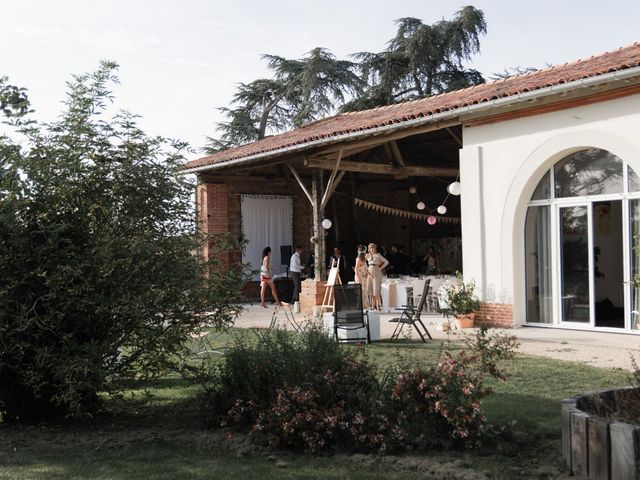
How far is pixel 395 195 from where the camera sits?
69.4ft

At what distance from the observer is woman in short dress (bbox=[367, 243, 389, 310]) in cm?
1402

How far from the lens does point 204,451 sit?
471cm

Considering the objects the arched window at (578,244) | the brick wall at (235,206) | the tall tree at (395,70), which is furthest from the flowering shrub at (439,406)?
the tall tree at (395,70)

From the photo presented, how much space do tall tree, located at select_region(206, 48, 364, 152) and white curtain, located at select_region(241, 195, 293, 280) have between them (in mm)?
9335

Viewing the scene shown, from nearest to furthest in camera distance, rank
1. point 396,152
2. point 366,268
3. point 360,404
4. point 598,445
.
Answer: point 598,445
point 360,404
point 366,268
point 396,152

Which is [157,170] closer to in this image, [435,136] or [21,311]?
[21,311]

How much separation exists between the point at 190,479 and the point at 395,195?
57.6 feet

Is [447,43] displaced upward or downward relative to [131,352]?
upward

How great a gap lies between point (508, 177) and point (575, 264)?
1607 mm

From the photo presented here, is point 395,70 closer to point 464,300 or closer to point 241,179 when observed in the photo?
point 241,179

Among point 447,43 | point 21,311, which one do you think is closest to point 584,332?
point 21,311

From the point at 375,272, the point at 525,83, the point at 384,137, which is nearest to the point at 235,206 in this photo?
the point at 375,272

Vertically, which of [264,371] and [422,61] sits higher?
[422,61]

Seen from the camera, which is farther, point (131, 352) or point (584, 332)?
point (584, 332)
